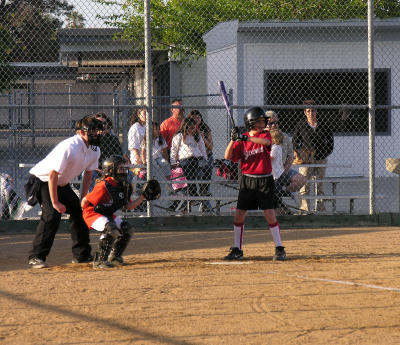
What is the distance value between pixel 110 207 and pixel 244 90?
35.3ft

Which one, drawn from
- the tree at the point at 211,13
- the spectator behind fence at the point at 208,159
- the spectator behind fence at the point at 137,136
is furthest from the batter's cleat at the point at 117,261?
the tree at the point at 211,13

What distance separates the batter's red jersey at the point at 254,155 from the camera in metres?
8.10

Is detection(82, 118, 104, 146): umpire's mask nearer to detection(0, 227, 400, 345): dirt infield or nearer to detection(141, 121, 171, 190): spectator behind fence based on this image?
detection(0, 227, 400, 345): dirt infield

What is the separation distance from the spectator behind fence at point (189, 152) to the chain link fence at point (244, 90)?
2 centimetres

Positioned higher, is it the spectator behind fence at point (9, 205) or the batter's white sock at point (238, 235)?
the spectator behind fence at point (9, 205)

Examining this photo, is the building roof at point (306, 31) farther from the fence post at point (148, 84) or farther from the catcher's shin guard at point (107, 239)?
the catcher's shin guard at point (107, 239)

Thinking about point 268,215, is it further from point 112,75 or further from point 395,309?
point 112,75

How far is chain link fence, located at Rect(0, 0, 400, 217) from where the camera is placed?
37.1ft

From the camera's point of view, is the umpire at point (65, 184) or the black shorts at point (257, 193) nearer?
the umpire at point (65, 184)

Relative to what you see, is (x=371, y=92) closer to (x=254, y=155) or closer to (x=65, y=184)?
(x=254, y=155)

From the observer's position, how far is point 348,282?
262 inches

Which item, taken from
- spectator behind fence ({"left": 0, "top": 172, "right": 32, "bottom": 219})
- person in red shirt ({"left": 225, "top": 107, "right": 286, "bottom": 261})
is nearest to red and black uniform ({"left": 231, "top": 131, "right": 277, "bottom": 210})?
person in red shirt ({"left": 225, "top": 107, "right": 286, "bottom": 261})

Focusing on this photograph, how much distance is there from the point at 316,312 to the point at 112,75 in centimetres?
2254

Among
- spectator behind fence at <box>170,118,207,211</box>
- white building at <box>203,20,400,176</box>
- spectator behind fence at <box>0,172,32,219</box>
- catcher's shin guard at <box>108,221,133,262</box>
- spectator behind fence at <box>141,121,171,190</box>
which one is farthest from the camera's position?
white building at <box>203,20,400,176</box>
